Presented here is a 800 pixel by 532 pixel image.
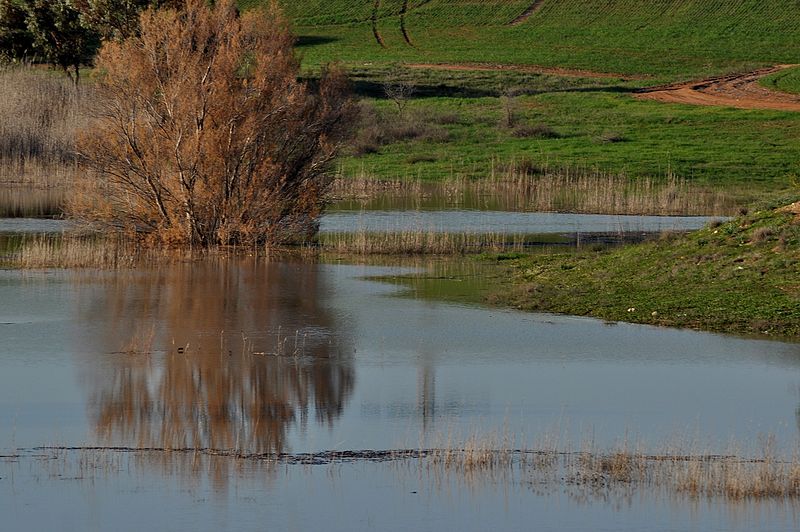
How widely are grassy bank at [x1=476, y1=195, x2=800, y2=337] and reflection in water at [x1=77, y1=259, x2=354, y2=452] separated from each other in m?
4.19

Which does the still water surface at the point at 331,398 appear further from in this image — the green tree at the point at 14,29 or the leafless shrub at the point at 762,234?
the green tree at the point at 14,29

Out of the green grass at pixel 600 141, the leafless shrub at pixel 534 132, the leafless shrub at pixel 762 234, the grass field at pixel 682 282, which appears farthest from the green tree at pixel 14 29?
the leafless shrub at pixel 762 234

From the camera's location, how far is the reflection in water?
13703 mm

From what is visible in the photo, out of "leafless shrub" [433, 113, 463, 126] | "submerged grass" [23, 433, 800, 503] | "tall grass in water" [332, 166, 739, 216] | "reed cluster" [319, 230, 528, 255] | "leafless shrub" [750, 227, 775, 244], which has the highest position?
"leafless shrub" [750, 227, 775, 244]

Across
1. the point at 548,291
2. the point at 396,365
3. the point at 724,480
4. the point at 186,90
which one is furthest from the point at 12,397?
the point at 186,90

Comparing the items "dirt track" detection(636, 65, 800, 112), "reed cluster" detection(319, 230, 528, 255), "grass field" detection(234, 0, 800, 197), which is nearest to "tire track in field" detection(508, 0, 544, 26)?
"grass field" detection(234, 0, 800, 197)

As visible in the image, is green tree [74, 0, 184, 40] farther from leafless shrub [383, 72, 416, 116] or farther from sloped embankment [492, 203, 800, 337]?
sloped embankment [492, 203, 800, 337]

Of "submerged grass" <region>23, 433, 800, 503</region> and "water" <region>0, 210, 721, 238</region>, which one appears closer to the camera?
"submerged grass" <region>23, 433, 800, 503</region>

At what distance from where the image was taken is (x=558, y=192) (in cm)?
4459

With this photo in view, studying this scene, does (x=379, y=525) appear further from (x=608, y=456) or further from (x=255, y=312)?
(x=255, y=312)

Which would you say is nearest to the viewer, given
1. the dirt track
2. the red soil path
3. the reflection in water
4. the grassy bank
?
the reflection in water

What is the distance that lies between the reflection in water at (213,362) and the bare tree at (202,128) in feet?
13.5

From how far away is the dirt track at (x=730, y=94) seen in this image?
221ft

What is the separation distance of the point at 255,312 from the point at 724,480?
424 inches
